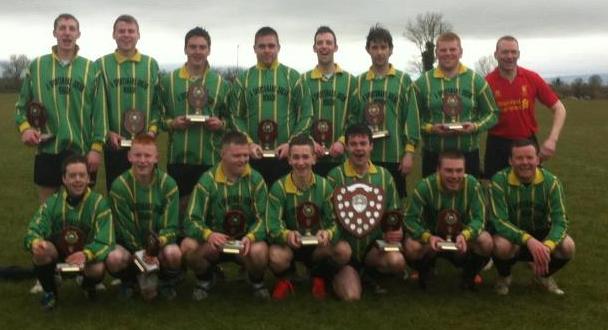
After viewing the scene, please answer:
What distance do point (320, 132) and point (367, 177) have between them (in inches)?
27.5

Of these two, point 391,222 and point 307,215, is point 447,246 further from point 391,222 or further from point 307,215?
point 307,215

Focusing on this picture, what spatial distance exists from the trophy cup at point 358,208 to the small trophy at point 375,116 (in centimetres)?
77

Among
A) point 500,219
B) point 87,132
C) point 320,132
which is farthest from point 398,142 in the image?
point 87,132

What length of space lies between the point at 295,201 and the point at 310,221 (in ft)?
0.65

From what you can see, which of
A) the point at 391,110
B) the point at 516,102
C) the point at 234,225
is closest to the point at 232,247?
the point at 234,225

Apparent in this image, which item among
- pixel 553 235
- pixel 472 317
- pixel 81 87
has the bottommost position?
pixel 472 317

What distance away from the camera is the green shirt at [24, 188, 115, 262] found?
513 centimetres

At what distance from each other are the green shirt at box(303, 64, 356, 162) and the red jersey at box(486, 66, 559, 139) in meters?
1.30

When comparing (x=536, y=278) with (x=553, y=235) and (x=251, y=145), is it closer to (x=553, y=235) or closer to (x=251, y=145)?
(x=553, y=235)

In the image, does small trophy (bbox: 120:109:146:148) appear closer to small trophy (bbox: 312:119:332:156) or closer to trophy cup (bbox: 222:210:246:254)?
trophy cup (bbox: 222:210:246:254)

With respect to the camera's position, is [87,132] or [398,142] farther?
[398,142]

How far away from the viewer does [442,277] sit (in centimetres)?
613

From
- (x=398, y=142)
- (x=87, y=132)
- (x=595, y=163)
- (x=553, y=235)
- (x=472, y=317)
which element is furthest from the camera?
(x=595, y=163)

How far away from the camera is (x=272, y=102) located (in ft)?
20.1
